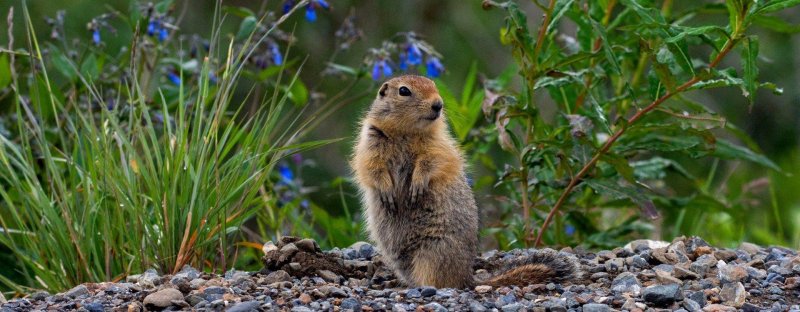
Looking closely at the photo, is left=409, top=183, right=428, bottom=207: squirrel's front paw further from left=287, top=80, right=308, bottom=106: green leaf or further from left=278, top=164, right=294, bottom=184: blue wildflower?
left=278, top=164, right=294, bottom=184: blue wildflower

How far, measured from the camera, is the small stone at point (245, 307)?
12.7 ft

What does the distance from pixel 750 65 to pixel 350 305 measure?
199cm

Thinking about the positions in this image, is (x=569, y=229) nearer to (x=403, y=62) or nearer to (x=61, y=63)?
(x=403, y=62)

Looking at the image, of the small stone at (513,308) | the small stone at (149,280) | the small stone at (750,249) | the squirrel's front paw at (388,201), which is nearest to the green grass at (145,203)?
the small stone at (149,280)

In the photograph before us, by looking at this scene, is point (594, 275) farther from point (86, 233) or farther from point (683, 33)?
point (86, 233)

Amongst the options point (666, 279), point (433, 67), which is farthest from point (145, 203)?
point (666, 279)

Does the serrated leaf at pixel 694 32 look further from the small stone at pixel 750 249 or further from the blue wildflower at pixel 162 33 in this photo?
the blue wildflower at pixel 162 33

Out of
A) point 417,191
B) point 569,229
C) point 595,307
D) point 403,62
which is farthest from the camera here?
point 569,229

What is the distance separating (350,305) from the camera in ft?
13.1

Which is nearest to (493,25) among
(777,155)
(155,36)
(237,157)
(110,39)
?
(777,155)

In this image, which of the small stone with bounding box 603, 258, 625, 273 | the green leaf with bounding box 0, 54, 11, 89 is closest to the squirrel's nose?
the small stone with bounding box 603, 258, 625, 273

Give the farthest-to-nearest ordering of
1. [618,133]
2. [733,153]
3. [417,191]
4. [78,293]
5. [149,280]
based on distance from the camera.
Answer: [733,153] → [618,133] → [417,191] → [149,280] → [78,293]

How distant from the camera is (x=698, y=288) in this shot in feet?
14.2

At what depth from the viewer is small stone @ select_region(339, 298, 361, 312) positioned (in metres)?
3.96
